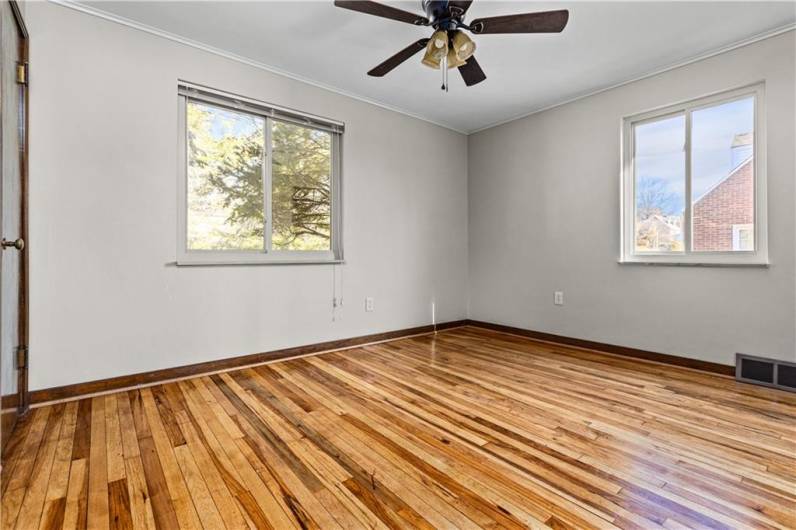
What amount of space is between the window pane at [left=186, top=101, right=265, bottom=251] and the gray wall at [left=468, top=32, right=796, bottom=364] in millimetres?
2610

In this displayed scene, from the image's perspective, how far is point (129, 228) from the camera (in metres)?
2.39

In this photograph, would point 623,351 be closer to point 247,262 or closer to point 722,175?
point 722,175

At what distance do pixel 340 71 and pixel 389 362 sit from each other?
2.46 m

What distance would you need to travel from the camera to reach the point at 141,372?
2410 millimetres

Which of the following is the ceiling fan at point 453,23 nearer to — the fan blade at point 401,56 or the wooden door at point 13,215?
the fan blade at point 401,56

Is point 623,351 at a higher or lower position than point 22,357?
lower

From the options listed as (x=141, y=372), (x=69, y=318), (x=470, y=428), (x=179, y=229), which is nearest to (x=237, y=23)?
(x=179, y=229)

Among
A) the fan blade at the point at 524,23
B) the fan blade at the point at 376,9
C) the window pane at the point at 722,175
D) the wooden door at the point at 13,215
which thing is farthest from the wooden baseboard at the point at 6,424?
the window pane at the point at 722,175

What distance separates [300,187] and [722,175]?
3340 mm

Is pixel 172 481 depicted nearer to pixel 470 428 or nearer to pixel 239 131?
pixel 470 428

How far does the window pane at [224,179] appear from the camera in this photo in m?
2.69

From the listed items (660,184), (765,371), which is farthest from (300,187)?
(765,371)

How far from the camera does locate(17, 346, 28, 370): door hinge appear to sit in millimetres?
1922

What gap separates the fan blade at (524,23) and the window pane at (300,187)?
1.78 m
